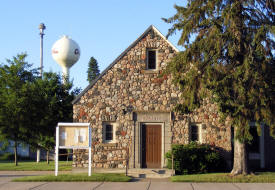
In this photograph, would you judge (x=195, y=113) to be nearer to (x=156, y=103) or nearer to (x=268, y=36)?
(x=156, y=103)

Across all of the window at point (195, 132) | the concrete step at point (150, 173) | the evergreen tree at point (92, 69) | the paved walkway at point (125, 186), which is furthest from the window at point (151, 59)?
the evergreen tree at point (92, 69)

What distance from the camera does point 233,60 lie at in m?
15.2

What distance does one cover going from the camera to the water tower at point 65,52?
4069 cm

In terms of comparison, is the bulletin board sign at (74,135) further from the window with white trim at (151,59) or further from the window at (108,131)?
the window with white trim at (151,59)

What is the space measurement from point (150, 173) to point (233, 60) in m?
6.03

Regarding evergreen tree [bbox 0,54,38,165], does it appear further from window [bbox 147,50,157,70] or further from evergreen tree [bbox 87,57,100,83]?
evergreen tree [bbox 87,57,100,83]

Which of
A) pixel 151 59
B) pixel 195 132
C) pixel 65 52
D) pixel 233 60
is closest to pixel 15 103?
pixel 151 59

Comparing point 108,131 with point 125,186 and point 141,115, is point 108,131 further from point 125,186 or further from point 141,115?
point 125,186

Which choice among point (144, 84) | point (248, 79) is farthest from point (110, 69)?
point (248, 79)

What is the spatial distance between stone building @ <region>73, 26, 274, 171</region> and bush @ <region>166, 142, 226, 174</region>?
813mm

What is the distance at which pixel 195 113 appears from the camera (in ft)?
60.5

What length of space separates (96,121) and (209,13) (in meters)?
7.54

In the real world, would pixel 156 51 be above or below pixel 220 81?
above

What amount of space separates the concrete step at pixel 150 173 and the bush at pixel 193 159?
573 millimetres
